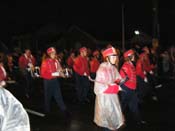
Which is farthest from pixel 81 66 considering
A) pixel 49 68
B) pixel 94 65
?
pixel 49 68

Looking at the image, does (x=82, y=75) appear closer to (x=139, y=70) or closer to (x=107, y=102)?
(x=139, y=70)

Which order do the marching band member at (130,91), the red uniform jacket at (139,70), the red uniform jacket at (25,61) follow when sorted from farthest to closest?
the red uniform jacket at (25,61)
the red uniform jacket at (139,70)
the marching band member at (130,91)

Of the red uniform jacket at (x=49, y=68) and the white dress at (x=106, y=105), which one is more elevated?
the red uniform jacket at (x=49, y=68)

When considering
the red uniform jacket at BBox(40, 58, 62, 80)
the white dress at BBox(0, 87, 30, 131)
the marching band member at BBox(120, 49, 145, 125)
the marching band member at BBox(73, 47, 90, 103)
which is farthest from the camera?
→ the marching band member at BBox(73, 47, 90, 103)

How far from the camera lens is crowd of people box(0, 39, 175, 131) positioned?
8.05 meters

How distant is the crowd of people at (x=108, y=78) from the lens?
8047 mm

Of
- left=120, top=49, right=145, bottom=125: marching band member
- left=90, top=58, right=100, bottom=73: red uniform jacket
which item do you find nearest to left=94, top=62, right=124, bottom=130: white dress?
left=120, top=49, right=145, bottom=125: marching band member

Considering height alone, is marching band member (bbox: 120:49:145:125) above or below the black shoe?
above

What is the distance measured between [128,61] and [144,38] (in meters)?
28.3

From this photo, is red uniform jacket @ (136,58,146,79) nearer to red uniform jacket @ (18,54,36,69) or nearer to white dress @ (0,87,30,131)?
red uniform jacket @ (18,54,36,69)

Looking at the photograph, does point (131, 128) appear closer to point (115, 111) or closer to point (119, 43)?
point (115, 111)

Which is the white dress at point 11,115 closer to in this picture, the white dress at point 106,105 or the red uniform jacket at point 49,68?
the white dress at point 106,105

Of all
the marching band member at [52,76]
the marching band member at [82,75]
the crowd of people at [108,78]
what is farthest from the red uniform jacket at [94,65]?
the marching band member at [52,76]

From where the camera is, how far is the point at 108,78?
26.6 ft
